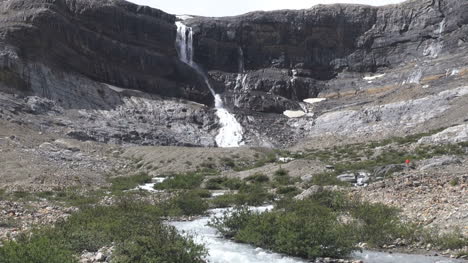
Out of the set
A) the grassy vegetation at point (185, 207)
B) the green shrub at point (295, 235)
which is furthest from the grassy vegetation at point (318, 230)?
the grassy vegetation at point (185, 207)

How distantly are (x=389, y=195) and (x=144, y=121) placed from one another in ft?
185

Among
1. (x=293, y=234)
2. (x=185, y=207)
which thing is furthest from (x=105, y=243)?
(x=185, y=207)

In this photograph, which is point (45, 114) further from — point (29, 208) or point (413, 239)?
point (413, 239)

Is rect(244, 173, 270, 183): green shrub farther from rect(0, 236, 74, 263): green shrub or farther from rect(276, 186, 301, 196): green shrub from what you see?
rect(0, 236, 74, 263): green shrub

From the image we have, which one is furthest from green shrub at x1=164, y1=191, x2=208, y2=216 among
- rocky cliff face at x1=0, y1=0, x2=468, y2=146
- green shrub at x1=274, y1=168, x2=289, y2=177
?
rocky cliff face at x1=0, y1=0, x2=468, y2=146

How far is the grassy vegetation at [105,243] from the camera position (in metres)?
11.8

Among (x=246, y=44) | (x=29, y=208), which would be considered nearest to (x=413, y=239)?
(x=29, y=208)

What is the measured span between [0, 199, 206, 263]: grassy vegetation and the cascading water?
188 feet

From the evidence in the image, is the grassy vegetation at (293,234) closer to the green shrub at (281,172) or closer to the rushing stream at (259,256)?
the rushing stream at (259,256)

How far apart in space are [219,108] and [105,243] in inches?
2954

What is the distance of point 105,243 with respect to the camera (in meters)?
16.0

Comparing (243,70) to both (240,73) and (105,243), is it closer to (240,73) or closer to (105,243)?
(240,73)

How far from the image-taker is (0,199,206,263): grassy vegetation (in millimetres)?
11820

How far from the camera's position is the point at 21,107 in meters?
63.5
